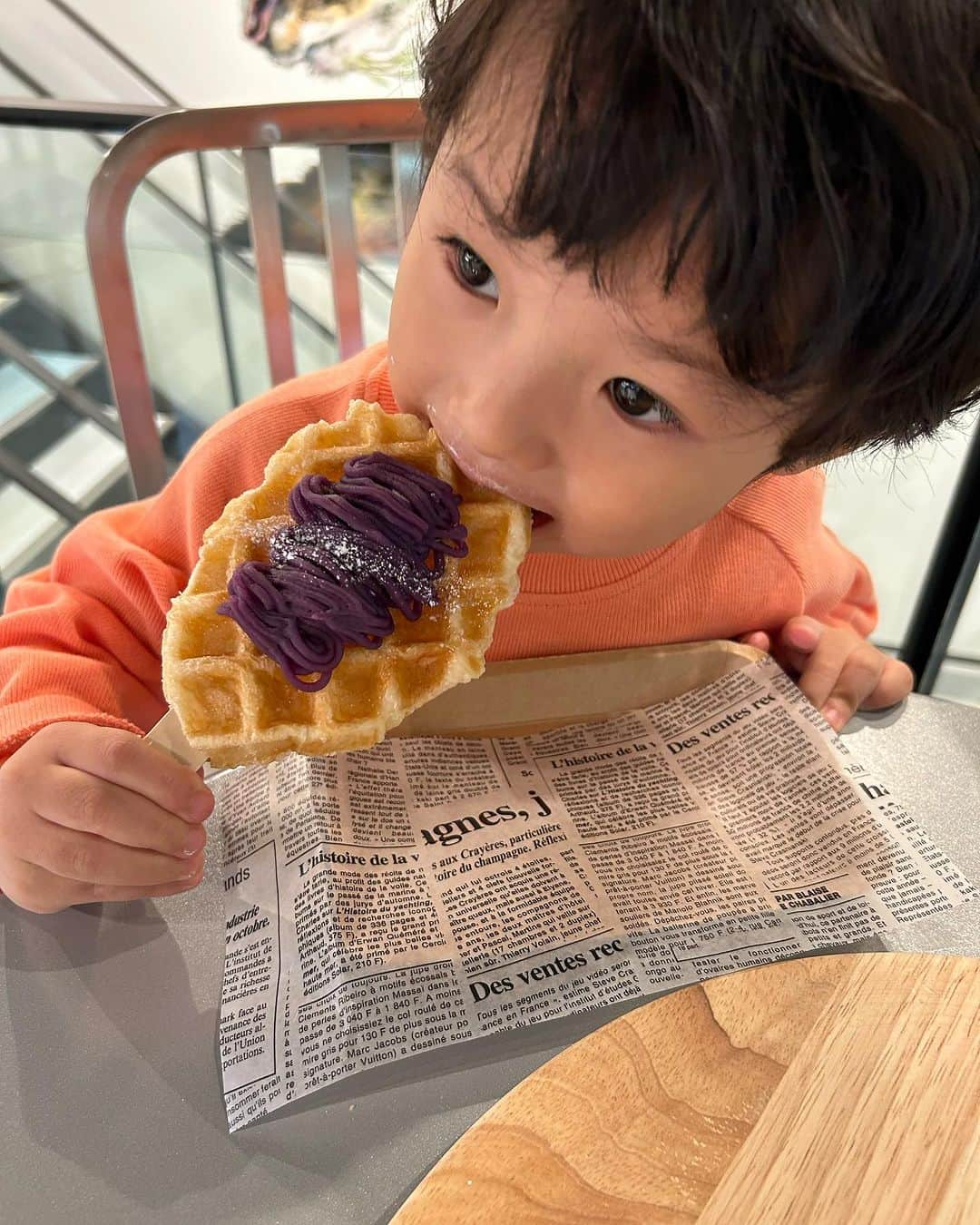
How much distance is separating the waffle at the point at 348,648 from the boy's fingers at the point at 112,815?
9 cm

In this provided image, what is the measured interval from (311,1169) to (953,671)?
2818 mm

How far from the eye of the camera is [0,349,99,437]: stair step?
13.0 ft

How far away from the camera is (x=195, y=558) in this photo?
106 centimetres

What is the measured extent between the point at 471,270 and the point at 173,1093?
638mm

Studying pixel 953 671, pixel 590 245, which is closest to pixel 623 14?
pixel 590 245

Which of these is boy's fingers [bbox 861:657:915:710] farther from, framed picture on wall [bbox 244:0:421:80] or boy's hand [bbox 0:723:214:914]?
framed picture on wall [bbox 244:0:421:80]

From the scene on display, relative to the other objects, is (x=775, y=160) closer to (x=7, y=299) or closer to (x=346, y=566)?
(x=346, y=566)

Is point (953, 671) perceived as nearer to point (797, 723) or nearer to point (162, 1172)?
point (797, 723)

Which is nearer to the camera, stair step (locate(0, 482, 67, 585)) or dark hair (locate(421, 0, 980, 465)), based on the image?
dark hair (locate(421, 0, 980, 465))

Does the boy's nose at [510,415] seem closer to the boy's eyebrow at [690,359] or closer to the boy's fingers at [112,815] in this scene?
the boy's eyebrow at [690,359]

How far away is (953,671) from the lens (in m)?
2.90

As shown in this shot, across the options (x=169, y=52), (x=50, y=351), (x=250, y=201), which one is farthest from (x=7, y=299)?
(x=250, y=201)

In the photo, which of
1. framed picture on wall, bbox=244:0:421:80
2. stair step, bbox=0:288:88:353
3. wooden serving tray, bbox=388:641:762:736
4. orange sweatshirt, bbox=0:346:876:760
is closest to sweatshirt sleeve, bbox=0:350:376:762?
orange sweatshirt, bbox=0:346:876:760

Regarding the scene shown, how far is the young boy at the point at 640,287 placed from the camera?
504mm
